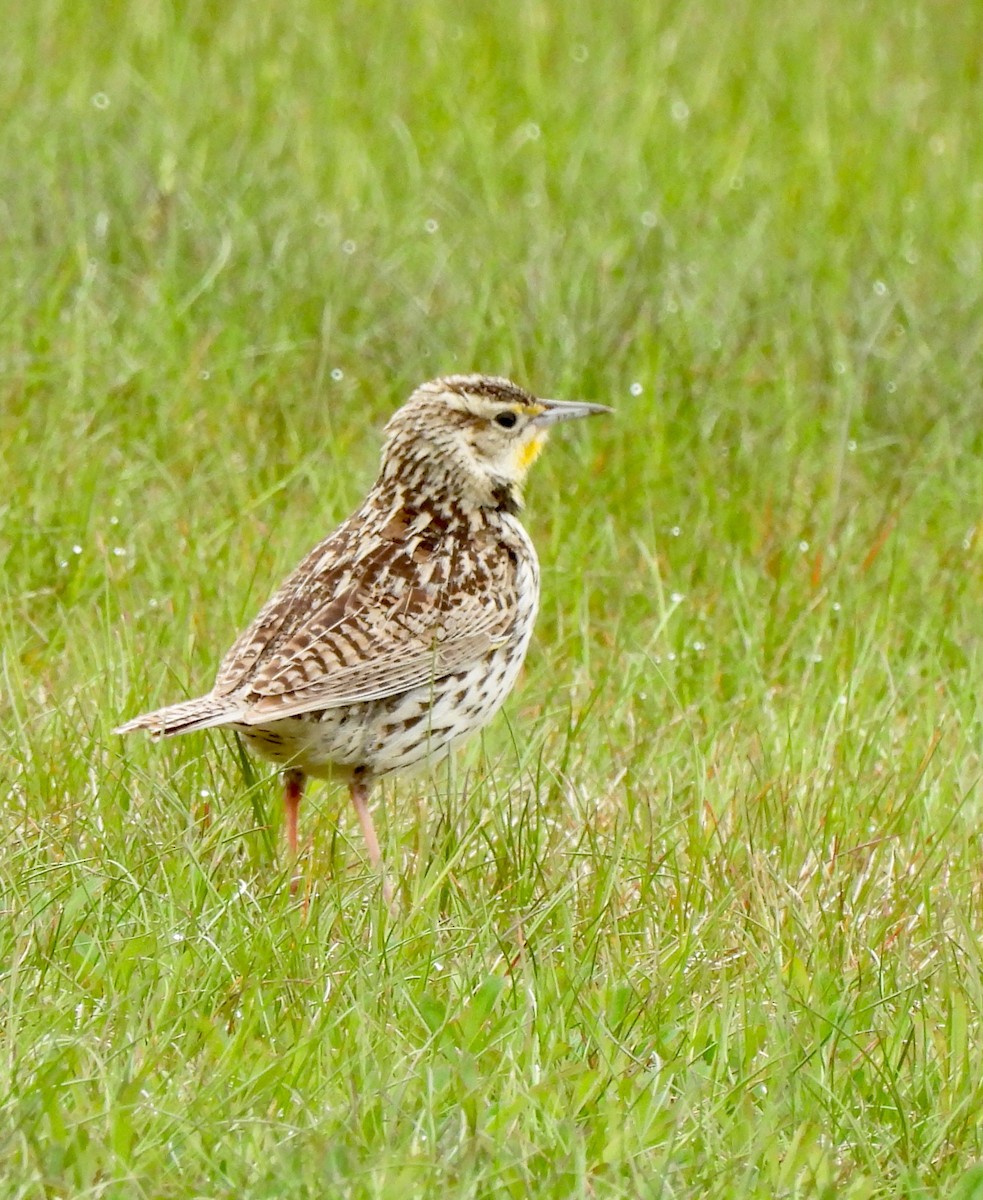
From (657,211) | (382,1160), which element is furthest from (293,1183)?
(657,211)

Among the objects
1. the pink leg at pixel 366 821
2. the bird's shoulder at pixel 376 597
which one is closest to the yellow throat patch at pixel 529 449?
the bird's shoulder at pixel 376 597

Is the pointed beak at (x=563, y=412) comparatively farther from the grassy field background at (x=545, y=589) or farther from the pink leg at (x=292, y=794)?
the pink leg at (x=292, y=794)

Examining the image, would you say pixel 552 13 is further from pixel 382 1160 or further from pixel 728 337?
pixel 382 1160

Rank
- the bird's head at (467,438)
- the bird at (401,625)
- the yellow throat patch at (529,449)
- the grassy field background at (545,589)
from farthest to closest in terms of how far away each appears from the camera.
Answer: the yellow throat patch at (529,449)
the bird's head at (467,438)
the bird at (401,625)
the grassy field background at (545,589)

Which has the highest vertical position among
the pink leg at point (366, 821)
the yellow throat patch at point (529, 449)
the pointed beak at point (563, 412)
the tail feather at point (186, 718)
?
the pointed beak at point (563, 412)

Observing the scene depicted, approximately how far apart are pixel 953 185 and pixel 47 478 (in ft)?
17.3

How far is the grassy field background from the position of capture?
4328 mm

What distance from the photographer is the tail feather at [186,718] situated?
5102 mm

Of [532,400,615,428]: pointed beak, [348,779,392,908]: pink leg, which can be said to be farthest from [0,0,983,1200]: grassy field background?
[532,400,615,428]: pointed beak

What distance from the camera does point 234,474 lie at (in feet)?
25.2

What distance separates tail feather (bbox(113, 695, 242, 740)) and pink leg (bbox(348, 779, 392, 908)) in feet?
1.55

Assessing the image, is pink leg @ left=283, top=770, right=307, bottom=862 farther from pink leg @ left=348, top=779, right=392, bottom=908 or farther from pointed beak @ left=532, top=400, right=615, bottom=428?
pointed beak @ left=532, top=400, right=615, bottom=428

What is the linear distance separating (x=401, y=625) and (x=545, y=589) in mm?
1596

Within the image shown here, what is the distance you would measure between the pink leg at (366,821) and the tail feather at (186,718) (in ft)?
1.55
